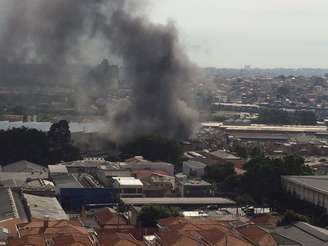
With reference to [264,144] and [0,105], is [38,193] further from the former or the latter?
[0,105]

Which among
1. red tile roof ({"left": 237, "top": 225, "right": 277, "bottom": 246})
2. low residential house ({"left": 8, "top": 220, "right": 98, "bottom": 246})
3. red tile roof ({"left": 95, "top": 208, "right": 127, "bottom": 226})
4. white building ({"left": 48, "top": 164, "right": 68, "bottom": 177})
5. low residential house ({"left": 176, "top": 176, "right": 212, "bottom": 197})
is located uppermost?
low residential house ({"left": 8, "top": 220, "right": 98, "bottom": 246})

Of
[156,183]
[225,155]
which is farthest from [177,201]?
[225,155]

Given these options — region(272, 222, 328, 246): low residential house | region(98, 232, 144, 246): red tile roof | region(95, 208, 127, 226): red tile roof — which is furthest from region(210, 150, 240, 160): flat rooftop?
region(98, 232, 144, 246): red tile roof

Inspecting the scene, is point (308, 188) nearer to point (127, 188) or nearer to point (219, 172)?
point (219, 172)

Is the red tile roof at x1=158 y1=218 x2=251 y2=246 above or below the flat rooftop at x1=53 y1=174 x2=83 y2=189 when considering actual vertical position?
above

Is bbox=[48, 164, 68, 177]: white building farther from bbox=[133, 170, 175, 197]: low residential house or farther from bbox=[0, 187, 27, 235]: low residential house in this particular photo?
bbox=[0, 187, 27, 235]: low residential house

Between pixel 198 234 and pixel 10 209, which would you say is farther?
pixel 10 209

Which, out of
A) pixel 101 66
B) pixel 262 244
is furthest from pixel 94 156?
pixel 101 66
